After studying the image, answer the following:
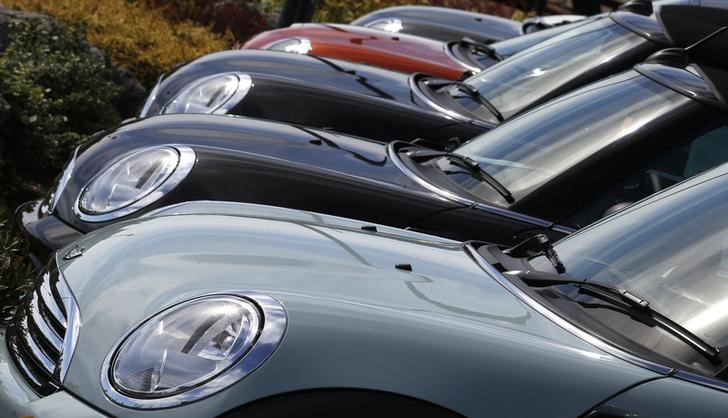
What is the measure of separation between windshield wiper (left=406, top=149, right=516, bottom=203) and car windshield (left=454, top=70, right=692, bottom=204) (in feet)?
0.09

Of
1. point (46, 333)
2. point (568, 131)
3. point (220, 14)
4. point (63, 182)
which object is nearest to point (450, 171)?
point (568, 131)

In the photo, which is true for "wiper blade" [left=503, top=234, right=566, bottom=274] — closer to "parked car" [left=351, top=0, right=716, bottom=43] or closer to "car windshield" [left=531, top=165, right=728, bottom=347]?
"car windshield" [left=531, top=165, right=728, bottom=347]

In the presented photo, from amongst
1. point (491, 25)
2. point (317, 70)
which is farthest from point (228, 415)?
point (491, 25)

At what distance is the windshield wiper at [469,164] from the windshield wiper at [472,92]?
1202 millimetres

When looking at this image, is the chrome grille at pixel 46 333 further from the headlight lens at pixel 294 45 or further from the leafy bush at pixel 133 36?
the leafy bush at pixel 133 36

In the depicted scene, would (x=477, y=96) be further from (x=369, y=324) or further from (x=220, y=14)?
(x=220, y=14)

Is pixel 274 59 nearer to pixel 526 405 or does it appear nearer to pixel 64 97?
pixel 64 97

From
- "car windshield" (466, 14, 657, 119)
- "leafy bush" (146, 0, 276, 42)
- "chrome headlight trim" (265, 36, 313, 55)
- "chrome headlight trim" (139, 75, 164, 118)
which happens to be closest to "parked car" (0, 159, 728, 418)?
"car windshield" (466, 14, 657, 119)

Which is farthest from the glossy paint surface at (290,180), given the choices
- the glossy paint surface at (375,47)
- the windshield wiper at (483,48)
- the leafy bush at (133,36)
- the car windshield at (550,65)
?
the leafy bush at (133,36)

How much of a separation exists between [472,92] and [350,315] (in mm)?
4088

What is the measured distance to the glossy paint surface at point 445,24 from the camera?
35.0 ft

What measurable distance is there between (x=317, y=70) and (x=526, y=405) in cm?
444

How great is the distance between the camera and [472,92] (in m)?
6.72

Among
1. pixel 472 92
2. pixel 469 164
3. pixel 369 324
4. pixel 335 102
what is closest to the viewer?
pixel 369 324
